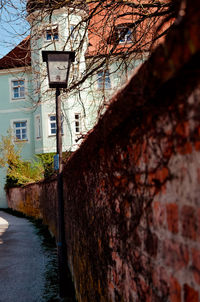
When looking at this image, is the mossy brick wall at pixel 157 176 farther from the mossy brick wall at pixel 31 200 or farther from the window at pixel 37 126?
the window at pixel 37 126

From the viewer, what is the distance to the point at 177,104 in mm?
1169

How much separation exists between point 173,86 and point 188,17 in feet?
0.91

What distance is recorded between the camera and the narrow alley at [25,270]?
16.4 feet

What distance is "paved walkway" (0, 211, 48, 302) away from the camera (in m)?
5.05

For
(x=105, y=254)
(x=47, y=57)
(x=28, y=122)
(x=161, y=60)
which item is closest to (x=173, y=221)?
(x=161, y=60)

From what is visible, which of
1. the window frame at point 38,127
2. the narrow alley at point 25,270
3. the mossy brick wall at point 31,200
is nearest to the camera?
the narrow alley at point 25,270

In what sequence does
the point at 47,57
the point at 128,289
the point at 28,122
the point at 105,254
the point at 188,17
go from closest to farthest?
the point at 188,17 → the point at 128,289 → the point at 105,254 → the point at 47,57 → the point at 28,122

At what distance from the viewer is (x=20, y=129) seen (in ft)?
92.0

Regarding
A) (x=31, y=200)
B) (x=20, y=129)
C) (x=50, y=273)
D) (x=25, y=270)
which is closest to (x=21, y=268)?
(x=25, y=270)

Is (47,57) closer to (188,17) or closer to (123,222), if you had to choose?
(123,222)

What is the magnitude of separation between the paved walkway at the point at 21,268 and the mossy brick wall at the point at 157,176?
10.1 ft

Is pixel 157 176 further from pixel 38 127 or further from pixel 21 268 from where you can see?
pixel 38 127

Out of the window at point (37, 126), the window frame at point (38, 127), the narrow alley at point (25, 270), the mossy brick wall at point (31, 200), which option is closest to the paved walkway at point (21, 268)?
the narrow alley at point (25, 270)

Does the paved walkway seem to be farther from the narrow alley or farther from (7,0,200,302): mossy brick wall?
(7,0,200,302): mossy brick wall
